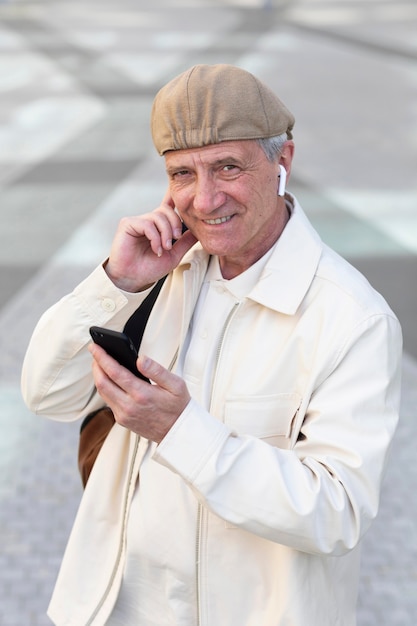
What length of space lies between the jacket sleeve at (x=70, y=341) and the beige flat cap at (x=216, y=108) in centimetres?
36

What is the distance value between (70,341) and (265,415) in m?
0.45

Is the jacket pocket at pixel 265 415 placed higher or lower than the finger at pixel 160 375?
lower

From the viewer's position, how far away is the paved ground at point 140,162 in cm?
322

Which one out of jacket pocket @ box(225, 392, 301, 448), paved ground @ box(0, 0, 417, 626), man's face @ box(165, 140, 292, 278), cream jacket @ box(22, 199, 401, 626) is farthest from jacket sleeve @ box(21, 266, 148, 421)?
paved ground @ box(0, 0, 417, 626)

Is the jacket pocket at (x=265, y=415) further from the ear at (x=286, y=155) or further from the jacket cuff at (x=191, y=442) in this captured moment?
the ear at (x=286, y=155)

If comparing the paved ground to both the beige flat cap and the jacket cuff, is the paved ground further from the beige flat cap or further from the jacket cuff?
the beige flat cap

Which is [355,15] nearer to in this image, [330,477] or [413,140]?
[413,140]

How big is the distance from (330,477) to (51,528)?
1.93m

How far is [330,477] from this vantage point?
1.52m

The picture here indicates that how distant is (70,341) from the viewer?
183cm

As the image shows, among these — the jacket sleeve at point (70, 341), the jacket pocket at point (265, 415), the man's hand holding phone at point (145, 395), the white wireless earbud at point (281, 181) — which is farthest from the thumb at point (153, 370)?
the white wireless earbud at point (281, 181)

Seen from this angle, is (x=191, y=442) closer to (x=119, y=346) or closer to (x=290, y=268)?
(x=119, y=346)

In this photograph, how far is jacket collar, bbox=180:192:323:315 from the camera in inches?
65.8

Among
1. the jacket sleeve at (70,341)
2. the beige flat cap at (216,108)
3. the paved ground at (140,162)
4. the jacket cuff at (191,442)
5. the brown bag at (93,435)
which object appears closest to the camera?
→ the jacket cuff at (191,442)
